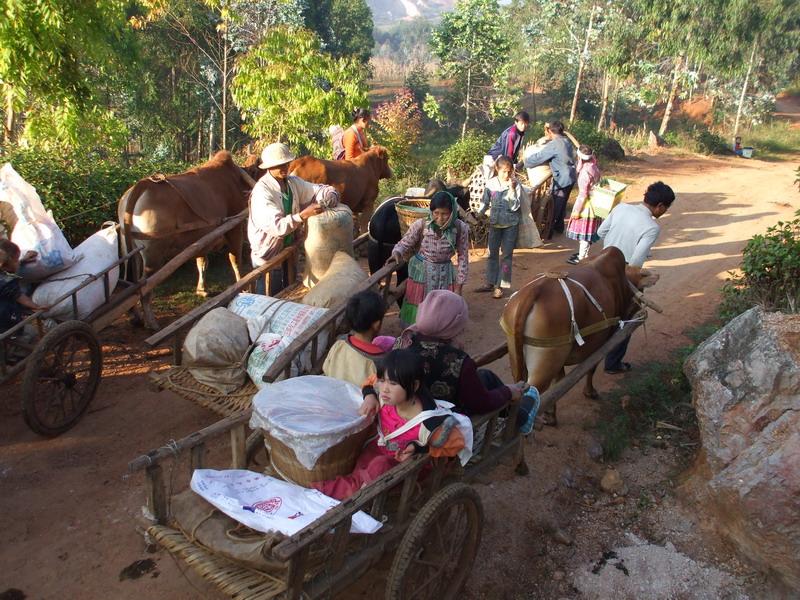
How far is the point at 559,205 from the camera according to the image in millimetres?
9945

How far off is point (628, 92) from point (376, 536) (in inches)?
1026

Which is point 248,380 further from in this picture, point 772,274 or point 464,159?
point 464,159

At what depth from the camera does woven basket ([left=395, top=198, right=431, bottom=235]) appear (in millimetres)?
6276

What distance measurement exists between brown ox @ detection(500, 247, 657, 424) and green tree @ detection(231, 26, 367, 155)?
6.32 m

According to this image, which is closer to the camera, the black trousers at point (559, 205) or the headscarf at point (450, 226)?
the headscarf at point (450, 226)

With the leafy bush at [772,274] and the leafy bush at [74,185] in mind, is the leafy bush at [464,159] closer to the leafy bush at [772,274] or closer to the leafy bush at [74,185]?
the leafy bush at [74,185]

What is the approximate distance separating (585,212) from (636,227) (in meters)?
2.39

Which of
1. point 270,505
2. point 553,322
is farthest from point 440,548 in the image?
point 553,322

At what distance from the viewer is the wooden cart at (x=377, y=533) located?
2492 millimetres

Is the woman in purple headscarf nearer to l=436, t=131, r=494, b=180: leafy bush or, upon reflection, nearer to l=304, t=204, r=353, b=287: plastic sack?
l=304, t=204, r=353, b=287: plastic sack

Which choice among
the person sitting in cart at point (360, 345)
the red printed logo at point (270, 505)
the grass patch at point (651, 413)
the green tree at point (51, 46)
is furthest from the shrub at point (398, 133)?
the red printed logo at point (270, 505)

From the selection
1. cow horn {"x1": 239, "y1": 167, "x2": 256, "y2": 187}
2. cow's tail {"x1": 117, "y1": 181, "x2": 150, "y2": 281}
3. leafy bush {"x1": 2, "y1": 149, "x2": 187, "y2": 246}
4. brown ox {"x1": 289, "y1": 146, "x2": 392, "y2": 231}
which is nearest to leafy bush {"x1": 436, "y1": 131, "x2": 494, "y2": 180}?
brown ox {"x1": 289, "y1": 146, "x2": 392, "y2": 231}

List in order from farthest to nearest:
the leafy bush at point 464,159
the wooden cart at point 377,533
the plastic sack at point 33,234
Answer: the leafy bush at point 464,159 → the plastic sack at point 33,234 → the wooden cart at point 377,533

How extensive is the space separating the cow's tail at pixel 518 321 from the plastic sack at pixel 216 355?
1.87m
